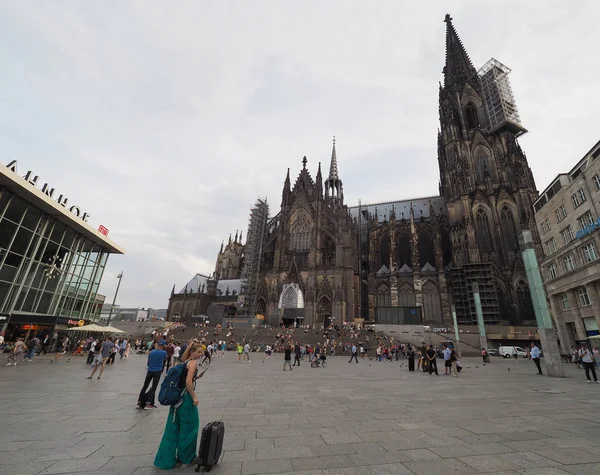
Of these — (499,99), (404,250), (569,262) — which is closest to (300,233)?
(404,250)

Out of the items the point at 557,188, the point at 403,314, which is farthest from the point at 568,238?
the point at 403,314

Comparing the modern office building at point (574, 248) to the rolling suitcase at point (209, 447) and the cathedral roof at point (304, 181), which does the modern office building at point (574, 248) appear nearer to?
the rolling suitcase at point (209, 447)

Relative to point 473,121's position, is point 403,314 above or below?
below

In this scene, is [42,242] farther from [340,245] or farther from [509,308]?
[509,308]

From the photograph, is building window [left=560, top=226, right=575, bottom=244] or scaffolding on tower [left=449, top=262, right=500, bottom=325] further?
scaffolding on tower [left=449, top=262, right=500, bottom=325]

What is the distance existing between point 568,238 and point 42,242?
45819 mm

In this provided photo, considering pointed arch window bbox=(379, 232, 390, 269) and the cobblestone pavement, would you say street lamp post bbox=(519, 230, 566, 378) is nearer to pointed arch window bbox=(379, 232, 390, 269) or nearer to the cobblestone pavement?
the cobblestone pavement

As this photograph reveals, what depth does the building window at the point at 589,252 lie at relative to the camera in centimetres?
2184

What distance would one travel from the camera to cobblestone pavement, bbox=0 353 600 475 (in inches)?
142

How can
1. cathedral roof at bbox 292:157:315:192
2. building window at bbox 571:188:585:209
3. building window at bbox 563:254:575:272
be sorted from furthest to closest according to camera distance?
cathedral roof at bbox 292:157:315:192 < building window at bbox 563:254:575:272 < building window at bbox 571:188:585:209

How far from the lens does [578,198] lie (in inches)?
960

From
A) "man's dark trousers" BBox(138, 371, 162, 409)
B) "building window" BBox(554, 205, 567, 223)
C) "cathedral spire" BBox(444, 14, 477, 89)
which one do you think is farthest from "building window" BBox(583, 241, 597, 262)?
"cathedral spire" BBox(444, 14, 477, 89)

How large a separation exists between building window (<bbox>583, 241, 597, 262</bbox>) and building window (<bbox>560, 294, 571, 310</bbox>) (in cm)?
522

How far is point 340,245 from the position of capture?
44875 millimetres
